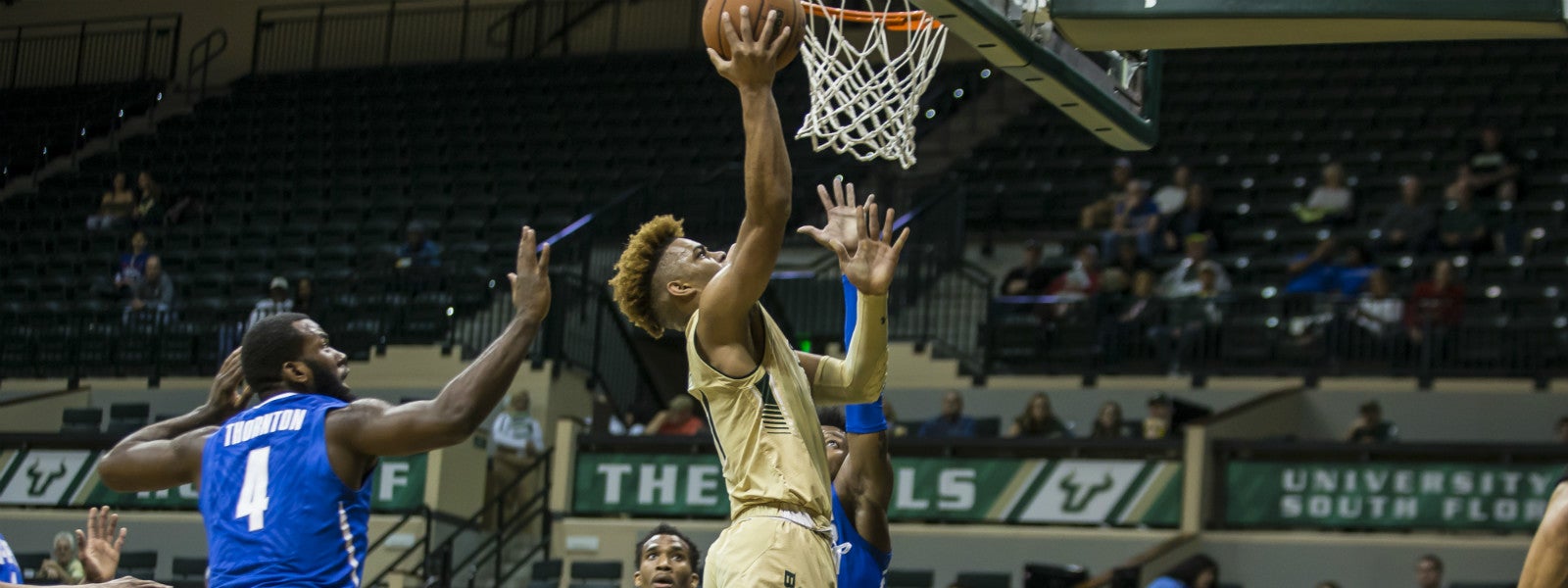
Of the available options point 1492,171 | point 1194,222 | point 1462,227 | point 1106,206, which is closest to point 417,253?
point 1106,206

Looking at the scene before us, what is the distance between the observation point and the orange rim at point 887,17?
27.5 feet

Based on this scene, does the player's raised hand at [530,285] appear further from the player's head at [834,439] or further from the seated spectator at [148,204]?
the seated spectator at [148,204]

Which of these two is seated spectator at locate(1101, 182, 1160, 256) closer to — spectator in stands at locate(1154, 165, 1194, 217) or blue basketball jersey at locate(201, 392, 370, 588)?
spectator in stands at locate(1154, 165, 1194, 217)

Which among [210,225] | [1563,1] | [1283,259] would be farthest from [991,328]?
[1563,1]

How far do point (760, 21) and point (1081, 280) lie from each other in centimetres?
1213

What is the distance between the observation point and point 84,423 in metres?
17.7

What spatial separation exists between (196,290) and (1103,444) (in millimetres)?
10375

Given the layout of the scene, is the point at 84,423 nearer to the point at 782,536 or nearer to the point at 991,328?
the point at 991,328

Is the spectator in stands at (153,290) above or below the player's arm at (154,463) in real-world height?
above

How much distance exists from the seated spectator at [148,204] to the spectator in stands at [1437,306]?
13529 mm

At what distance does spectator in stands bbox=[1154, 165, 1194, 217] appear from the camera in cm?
1750

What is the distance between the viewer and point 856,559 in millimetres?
5723

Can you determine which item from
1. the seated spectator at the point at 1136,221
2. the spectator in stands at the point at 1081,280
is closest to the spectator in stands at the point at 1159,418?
the spectator in stands at the point at 1081,280

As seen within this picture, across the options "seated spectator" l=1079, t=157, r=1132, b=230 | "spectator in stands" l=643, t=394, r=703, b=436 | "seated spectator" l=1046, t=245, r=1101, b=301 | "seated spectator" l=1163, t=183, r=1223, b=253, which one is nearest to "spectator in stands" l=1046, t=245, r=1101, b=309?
"seated spectator" l=1046, t=245, r=1101, b=301
